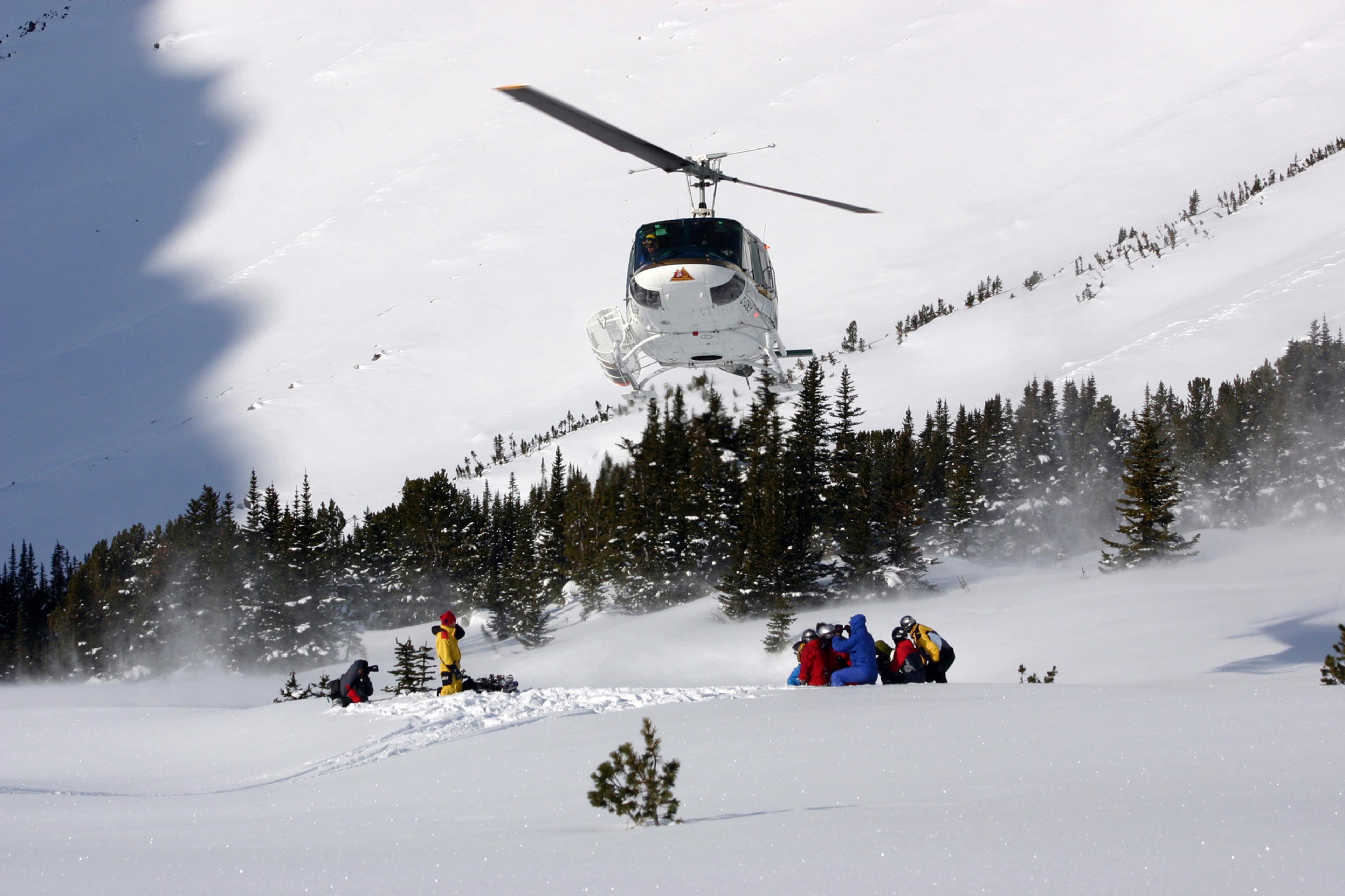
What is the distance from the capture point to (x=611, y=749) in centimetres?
856

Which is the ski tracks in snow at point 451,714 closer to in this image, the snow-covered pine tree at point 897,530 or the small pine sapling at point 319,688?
the small pine sapling at point 319,688

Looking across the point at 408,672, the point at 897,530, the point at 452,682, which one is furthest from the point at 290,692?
the point at 897,530

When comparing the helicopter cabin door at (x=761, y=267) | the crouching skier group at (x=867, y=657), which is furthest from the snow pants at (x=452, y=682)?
the helicopter cabin door at (x=761, y=267)

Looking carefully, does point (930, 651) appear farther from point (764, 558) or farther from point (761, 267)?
point (764, 558)

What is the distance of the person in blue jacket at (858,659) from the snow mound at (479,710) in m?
0.95

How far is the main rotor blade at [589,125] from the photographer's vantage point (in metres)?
12.7

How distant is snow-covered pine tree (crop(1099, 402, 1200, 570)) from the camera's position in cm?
3269

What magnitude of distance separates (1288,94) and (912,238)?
58197 mm

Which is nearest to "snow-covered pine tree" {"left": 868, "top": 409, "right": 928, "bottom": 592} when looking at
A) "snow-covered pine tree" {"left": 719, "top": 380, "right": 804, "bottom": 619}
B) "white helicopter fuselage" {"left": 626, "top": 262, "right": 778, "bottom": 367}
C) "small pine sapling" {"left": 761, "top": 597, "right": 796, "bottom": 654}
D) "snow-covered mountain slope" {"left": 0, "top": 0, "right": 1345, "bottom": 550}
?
"snow-covered pine tree" {"left": 719, "top": 380, "right": 804, "bottom": 619}

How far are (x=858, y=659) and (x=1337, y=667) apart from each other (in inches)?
229

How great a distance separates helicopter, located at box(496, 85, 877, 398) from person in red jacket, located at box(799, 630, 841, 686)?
7.12m

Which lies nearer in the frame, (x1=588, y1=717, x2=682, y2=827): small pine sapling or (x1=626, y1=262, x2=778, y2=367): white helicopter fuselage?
(x1=588, y1=717, x2=682, y2=827): small pine sapling

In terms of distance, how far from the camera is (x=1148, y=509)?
3331 cm

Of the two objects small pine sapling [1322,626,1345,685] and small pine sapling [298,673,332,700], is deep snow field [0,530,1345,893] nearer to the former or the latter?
small pine sapling [1322,626,1345,685]
